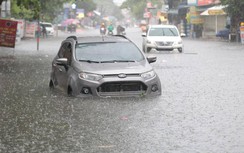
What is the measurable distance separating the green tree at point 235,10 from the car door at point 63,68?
42.4 meters

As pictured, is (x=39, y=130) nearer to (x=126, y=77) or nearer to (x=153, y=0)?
(x=126, y=77)

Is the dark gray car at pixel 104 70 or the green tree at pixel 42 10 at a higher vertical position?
the green tree at pixel 42 10

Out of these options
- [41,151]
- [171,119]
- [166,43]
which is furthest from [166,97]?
[166,43]

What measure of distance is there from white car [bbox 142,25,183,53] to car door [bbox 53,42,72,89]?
66.3 ft

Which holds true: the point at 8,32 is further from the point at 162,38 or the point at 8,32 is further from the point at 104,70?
the point at 104,70

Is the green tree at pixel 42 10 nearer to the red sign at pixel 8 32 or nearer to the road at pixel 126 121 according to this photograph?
the red sign at pixel 8 32

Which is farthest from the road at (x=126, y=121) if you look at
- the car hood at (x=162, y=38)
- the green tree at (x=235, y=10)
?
the green tree at (x=235, y=10)

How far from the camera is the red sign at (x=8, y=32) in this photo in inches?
1153

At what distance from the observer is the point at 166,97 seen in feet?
45.8

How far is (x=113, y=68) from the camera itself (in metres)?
13.4

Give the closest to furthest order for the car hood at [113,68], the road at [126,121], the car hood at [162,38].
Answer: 1. the road at [126,121]
2. the car hood at [113,68]
3. the car hood at [162,38]

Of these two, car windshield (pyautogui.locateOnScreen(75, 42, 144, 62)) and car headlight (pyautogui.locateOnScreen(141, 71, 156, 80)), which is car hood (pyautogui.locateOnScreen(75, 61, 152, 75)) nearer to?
car headlight (pyautogui.locateOnScreen(141, 71, 156, 80))

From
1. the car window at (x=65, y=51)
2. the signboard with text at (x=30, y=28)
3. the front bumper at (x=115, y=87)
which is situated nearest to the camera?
the front bumper at (x=115, y=87)

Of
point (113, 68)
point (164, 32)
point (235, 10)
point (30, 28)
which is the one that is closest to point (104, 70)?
point (113, 68)
